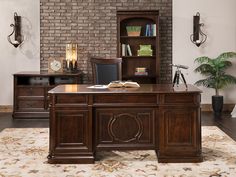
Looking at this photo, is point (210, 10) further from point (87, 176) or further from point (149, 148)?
point (87, 176)

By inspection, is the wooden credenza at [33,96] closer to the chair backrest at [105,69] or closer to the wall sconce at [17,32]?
the wall sconce at [17,32]

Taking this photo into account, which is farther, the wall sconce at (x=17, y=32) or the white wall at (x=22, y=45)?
the white wall at (x=22, y=45)

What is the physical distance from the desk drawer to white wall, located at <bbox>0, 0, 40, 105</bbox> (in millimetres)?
4125

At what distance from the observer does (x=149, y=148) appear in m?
4.45

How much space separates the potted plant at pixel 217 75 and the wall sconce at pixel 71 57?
241 centimetres

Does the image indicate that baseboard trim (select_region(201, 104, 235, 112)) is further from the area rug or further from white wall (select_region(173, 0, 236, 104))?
the area rug

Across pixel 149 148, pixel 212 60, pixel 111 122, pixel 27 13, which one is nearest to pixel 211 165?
pixel 149 148


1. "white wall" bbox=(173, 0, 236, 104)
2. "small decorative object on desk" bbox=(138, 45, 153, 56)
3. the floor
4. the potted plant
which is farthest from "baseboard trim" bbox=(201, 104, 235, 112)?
"small decorative object on desk" bbox=(138, 45, 153, 56)

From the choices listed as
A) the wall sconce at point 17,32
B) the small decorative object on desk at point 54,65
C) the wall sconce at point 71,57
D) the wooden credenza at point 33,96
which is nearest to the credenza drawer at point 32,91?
the wooden credenza at point 33,96

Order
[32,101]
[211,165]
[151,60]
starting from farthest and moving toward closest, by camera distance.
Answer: [151,60] < [32,101] < [211,165]

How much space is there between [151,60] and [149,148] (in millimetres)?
3916

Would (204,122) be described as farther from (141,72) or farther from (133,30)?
(133,30)

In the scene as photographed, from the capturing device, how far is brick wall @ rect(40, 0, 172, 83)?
A: 26.8 feet

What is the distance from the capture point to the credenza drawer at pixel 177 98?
172 inches
